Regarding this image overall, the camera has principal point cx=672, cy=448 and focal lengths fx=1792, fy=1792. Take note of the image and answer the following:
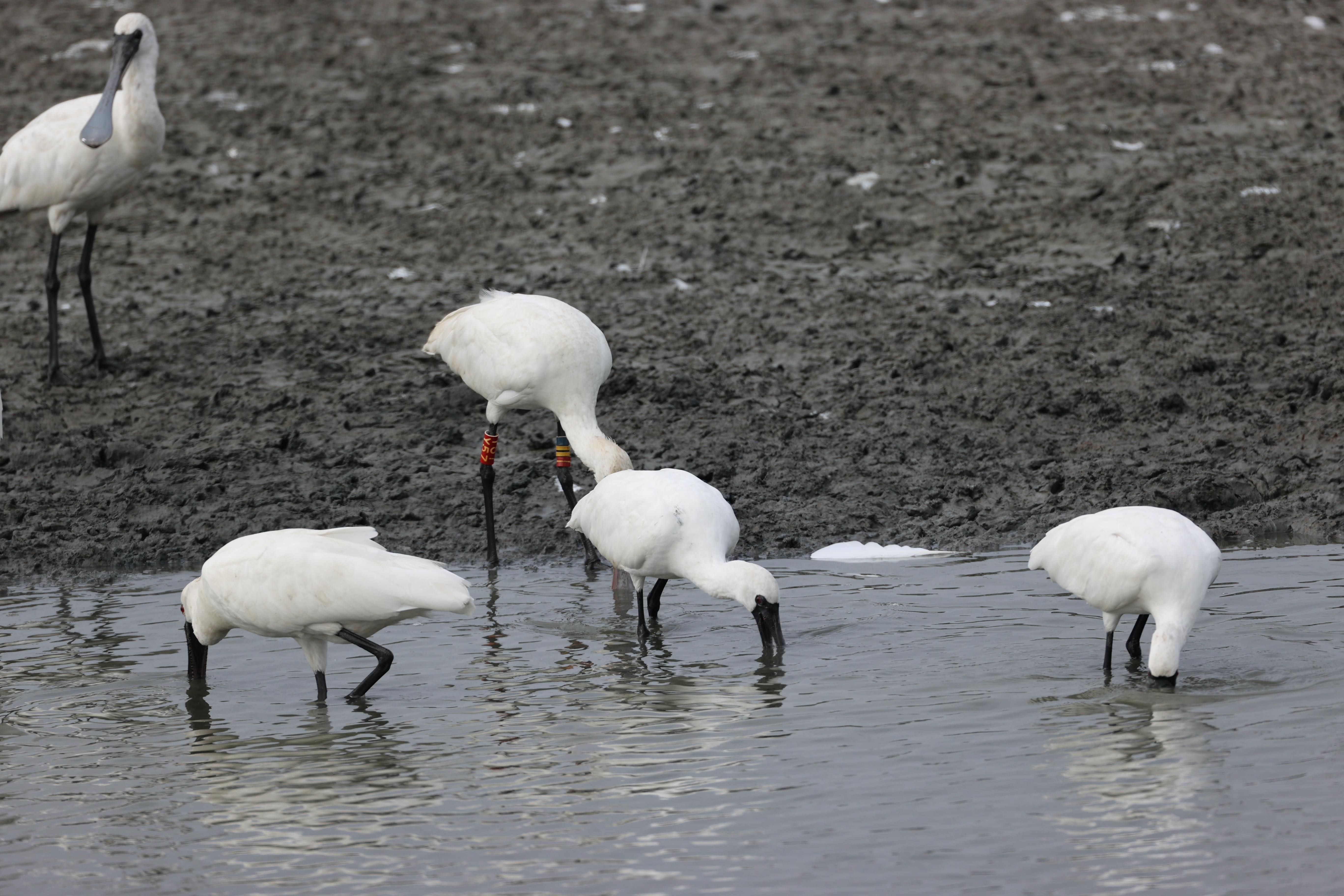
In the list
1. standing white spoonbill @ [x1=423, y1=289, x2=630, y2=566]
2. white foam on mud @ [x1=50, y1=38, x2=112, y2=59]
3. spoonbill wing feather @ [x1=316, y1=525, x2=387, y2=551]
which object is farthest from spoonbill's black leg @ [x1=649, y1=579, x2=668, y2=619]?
white foam on mud @ [x1=50, y1=38, x2=112, y2=59]

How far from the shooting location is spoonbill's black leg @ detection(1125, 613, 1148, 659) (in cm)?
739

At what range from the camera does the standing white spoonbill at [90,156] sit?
12078 millimetres

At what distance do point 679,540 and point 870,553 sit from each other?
1.68 meters

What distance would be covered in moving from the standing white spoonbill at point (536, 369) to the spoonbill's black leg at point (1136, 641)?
2.82 m

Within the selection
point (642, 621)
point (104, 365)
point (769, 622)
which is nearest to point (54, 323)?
point (104, 365)

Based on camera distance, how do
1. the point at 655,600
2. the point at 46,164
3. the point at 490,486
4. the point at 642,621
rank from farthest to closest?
the point at 46,164, the point at 490,486, the point at 655,600, the point at 642,621

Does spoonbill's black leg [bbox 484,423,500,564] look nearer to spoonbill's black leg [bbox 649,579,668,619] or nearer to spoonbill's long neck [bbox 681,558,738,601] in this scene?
spoonbill's black leg [bbox 649,579,668,619]

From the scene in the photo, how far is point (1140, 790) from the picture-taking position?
5.79 meters

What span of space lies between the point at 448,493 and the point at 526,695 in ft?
10.9

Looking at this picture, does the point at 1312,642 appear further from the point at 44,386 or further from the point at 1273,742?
the point at 44,386

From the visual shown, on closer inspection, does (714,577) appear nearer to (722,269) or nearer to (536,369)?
(536,369)

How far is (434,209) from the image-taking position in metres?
14.4

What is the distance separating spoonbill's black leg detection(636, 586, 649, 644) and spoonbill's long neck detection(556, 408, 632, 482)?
82 centimetres

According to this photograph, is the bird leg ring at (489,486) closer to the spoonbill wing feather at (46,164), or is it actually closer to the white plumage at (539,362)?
the white plumage at (539,362)
